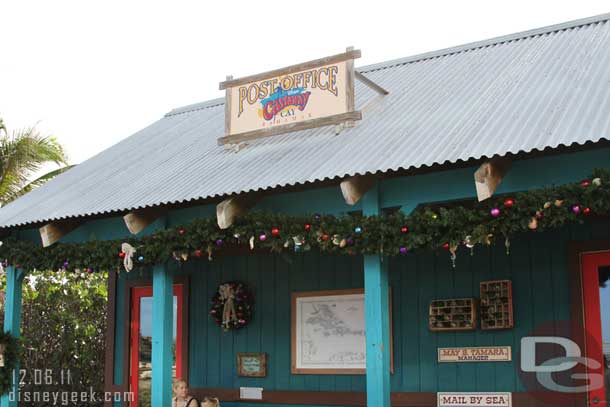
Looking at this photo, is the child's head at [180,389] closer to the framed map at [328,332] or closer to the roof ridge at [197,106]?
the framed map at [328,332]

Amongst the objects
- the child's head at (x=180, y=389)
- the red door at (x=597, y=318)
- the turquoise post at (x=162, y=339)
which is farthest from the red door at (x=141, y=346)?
the red door at (x=597, y=318)

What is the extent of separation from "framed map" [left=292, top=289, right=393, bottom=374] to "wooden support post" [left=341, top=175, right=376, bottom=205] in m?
2.58

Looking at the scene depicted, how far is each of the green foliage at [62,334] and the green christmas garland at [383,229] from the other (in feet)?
23.0

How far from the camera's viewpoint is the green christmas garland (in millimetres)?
6438

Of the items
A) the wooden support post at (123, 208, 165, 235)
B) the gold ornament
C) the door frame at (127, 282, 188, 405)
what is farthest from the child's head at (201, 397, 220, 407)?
the gold ornament

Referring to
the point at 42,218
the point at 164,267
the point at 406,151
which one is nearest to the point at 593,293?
the point at 406,151

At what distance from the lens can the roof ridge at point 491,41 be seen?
1067 centimetres

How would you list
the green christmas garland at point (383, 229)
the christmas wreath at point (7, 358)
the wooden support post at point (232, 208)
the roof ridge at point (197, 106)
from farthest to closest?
the roof ridge at point (197, 106)
the christmas wreath at point (7, 358)
the wooden support post at point (232, 208)
the green christmas garland at point (383, 229)

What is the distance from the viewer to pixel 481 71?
10.1 metres

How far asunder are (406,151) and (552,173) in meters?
1.37

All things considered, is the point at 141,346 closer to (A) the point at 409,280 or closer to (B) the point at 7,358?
(B) the point at 7,358

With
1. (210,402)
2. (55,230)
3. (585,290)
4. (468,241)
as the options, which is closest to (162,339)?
(210,402)

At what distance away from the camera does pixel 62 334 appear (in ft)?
52.6

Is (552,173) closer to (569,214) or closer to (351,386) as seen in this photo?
(569,214)
